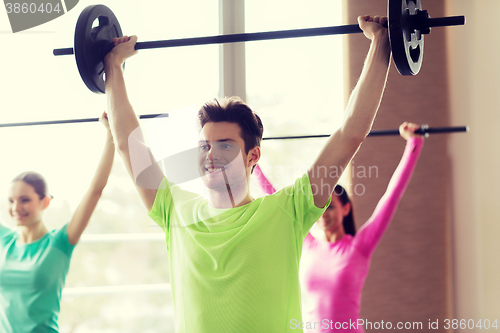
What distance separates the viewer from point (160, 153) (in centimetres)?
164

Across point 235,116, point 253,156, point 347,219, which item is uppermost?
point 235,116

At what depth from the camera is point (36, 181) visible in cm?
157

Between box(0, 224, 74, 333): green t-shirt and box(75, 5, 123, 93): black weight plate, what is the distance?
2.42 feet

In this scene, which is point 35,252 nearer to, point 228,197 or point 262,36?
point 228,197

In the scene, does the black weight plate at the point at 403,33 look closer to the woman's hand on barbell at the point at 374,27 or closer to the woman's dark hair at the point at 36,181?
the woman's hand on barbell at the point at 374,27

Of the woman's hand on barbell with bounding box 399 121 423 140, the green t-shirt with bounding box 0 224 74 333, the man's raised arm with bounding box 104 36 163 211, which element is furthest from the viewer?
the woman's hand on barbell with bounding box 399 121 423 140

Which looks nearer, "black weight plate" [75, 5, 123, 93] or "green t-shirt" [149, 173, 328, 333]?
"green t-shirt" [149, 173, 328, 333]

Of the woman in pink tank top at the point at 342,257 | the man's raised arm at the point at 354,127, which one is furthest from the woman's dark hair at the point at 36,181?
the man's raised arm at the point at 354,127

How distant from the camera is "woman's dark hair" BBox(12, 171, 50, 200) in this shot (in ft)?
5.10

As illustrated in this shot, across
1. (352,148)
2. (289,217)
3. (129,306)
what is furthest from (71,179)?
(352,148)

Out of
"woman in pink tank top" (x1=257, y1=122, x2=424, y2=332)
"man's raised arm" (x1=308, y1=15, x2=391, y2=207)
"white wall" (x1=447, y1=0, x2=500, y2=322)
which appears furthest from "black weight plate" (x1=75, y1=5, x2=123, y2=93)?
"white wall" (x1=447, y1=0, x2=500, y2=322)

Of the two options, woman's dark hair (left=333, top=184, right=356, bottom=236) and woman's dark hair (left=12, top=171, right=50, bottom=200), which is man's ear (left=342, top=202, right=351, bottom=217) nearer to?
woman's dark hair (left=333, top=184, right=356, bottom=236)

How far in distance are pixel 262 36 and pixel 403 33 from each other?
328mm

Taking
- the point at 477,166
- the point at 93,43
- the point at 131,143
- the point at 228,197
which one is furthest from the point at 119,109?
the point at 477,166
